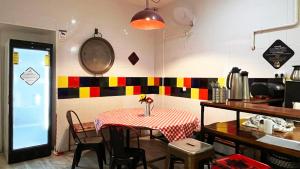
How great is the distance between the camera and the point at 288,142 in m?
1.31

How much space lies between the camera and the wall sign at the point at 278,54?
2408 millimetres

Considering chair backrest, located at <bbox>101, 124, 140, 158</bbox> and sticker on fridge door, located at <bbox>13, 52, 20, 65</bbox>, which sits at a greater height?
sticker on fridge door, located at <bbox>13, 52, 20, 65</bbox>

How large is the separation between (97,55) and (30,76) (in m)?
1.10

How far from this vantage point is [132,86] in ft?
13.6

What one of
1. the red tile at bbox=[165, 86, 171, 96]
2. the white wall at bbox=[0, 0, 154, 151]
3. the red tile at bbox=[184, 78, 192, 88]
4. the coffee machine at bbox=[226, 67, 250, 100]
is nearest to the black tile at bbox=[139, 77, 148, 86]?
the white wall at bbox=[0, 0, 154, 151]

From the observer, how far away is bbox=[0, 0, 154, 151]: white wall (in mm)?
3093

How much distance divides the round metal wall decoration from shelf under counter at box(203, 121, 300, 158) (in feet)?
8.10

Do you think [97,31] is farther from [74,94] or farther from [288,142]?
[288,142]

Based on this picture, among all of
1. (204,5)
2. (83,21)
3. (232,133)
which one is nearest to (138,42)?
(83,21)

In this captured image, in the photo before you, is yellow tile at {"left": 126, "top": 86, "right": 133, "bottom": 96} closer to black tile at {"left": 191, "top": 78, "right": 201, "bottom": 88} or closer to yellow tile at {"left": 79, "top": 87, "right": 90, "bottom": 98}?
yellow tile at {"left": 79, "top": 87, "right": 90, "bottom": 98}

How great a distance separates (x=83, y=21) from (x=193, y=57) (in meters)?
1.93

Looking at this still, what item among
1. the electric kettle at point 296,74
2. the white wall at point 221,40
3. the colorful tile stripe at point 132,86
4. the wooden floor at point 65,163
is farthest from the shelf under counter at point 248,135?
the colorful tile stripe at point 132,86

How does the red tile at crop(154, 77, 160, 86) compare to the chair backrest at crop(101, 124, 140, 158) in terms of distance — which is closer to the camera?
the chair backrest at crop(101, 124, 140, 158)

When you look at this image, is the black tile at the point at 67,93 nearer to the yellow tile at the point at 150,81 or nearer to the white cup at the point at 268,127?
the yellow tile at the point at 150,81
